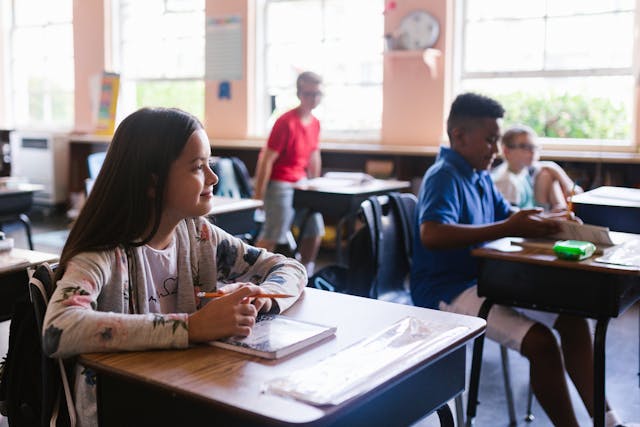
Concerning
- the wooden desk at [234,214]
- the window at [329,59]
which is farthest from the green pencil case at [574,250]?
the window at [329,59]

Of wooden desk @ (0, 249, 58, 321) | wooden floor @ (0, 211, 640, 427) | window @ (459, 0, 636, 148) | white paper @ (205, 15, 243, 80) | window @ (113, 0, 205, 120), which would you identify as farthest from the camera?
window @ (113, 0, 205, 120)

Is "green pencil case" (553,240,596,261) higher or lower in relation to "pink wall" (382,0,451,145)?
lower

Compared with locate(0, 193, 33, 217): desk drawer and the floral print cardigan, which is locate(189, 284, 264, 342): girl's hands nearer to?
the floral print cardigan

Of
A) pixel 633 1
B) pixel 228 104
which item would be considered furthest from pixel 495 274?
pixel 228 104

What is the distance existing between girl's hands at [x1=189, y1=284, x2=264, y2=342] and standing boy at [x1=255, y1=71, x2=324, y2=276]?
3430mm

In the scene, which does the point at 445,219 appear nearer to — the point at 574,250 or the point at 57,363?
the point at 574,250

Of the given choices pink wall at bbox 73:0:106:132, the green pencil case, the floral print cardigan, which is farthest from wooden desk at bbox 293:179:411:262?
pink wall at bbox 73:0:106:132

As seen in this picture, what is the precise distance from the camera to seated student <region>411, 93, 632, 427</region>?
2248mm

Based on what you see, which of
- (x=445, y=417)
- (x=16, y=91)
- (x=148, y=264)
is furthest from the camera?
(x=16, y=91)

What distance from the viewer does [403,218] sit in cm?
284

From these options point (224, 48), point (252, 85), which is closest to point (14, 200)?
point (252, 85)

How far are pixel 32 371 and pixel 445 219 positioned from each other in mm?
1375

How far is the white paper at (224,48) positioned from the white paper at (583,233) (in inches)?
200

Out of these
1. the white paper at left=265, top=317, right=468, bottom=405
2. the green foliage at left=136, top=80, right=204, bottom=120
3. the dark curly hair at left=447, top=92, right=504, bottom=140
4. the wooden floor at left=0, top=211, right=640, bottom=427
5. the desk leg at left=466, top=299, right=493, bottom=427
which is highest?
the green foliage at left=136, top=80, right=204, bottom=120
